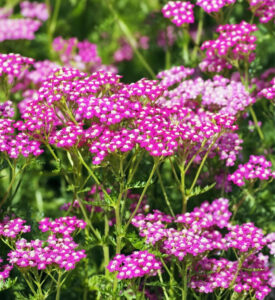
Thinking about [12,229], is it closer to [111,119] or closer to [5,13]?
[111,119]

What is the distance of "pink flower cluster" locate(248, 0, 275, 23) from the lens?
482 centimetres

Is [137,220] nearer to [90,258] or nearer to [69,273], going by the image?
[69,273]

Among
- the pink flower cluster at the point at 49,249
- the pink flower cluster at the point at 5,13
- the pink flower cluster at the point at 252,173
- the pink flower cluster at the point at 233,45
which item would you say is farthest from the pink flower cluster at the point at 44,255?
the pink flower cluster at the point at 5,13

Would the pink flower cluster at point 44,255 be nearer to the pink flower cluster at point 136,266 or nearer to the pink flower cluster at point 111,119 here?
the pink flower cluster at point 136,266

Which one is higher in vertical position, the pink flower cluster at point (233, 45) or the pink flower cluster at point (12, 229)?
the pink flower cluster at point (233, 45)

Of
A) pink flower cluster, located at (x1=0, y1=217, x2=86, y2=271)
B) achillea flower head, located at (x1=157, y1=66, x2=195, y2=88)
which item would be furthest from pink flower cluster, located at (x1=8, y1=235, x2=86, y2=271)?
achillea flower head, located at (x1=157, y1=66, x2=195, y2=88)

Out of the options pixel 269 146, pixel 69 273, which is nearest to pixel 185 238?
pixel 69 273

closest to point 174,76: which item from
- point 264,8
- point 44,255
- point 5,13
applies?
point 264,8

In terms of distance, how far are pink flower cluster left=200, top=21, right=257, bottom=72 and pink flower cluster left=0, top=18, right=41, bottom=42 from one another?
185 cm

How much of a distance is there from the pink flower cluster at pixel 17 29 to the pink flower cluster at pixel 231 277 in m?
2.91

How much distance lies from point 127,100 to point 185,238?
0.92 metres

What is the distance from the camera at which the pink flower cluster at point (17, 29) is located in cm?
579

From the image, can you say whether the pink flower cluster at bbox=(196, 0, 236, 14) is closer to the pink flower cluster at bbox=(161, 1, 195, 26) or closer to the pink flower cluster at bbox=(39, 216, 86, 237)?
the pink flower cluster at bbox=(161, 1, 195, 26)

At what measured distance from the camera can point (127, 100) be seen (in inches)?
150
